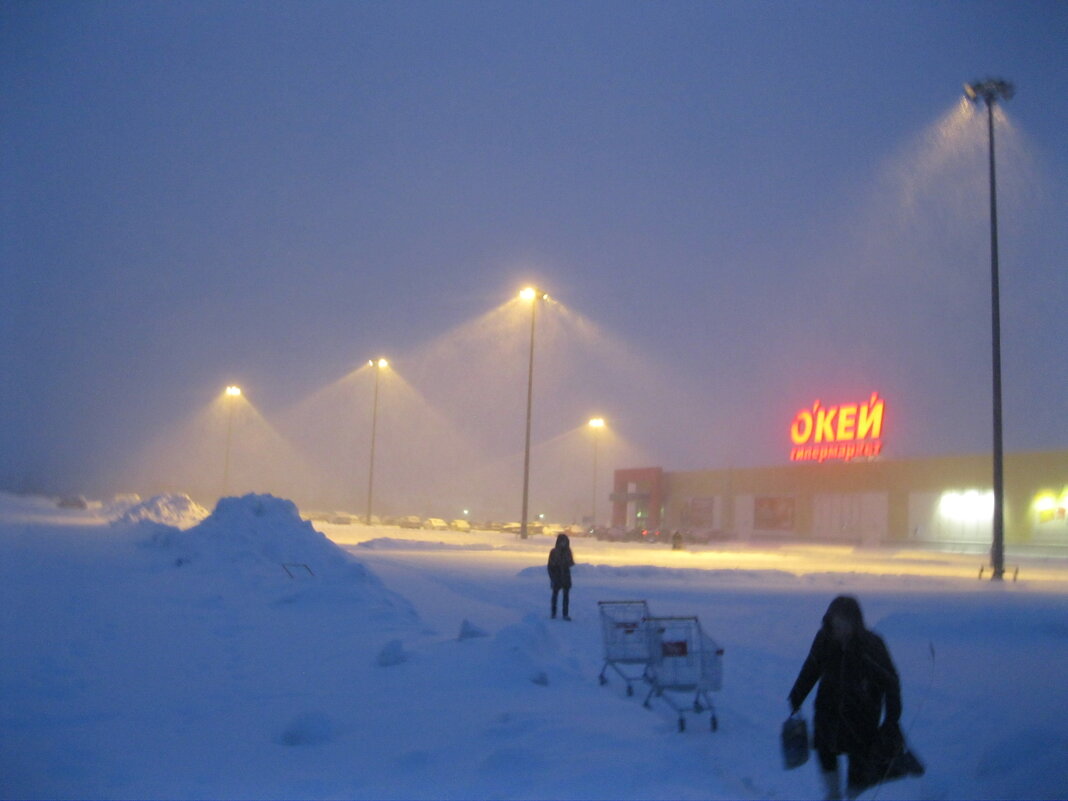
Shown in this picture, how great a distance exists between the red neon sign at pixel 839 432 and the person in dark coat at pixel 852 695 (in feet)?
182

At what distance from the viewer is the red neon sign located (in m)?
57.5

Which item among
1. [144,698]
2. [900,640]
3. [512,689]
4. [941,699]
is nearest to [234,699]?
[144,698]

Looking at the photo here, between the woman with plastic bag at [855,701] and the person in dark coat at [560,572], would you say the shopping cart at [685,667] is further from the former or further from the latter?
the person in dark coat at [560,572]

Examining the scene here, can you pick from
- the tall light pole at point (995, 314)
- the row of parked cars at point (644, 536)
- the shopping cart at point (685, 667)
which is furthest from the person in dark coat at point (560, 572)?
the row of parked cars at point (644, 536)

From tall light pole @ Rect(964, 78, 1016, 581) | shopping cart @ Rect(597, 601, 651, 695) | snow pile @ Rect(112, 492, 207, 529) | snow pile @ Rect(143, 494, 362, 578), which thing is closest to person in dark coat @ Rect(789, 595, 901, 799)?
shopping cart @ Rect(597, 601, 651, 695)

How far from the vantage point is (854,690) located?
5.16 metres

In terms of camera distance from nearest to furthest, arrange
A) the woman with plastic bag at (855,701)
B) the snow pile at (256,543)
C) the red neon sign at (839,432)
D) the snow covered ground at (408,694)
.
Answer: the woman with plastic bag at (855,701) → the snow covered ground at (408,694) → the snow pile at (256,543) → the red neon sign at (839,432)

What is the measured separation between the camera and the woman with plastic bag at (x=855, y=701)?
505 centimetres

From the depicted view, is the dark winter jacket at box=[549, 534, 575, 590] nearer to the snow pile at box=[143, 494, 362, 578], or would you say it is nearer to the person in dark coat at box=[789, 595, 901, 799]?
the snow pile at box=[143, 494, 362, 578]

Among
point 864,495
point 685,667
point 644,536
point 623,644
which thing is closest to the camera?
point 685,667

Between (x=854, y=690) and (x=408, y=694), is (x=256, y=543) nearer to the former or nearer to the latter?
(x=408, y=694)

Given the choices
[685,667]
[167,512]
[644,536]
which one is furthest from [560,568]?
[644,536]

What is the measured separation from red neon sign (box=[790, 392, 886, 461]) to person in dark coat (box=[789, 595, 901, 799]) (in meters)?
55.5

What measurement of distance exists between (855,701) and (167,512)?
122ft
